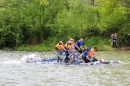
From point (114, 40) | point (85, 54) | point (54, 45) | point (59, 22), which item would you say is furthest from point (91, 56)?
point (59, 22)

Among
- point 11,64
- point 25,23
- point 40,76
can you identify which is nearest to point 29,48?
point 25,23

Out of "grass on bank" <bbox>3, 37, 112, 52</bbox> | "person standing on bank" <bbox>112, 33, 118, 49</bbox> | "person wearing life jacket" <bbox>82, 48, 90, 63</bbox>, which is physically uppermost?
"person wearing life jacket" <bbox>82, 48, 90, 63</bbox>

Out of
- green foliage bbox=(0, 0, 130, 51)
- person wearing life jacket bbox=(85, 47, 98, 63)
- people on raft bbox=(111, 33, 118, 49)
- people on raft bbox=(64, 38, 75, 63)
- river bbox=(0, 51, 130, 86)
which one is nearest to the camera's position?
river bbox=(0, 51, 130, 86)

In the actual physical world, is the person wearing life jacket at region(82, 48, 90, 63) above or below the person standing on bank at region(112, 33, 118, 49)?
above

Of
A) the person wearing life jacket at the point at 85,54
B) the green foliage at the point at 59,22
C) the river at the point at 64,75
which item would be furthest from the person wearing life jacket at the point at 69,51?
the green foliage at the point at 59,22

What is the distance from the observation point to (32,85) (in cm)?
1736

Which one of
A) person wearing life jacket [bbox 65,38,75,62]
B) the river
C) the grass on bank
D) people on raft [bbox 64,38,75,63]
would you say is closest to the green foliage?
the grass on bank

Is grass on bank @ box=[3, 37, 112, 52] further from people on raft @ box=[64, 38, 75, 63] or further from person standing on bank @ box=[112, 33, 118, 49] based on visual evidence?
people on raft @ box=[64, 38, 75, 63]

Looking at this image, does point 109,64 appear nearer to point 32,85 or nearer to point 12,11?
point 32,85

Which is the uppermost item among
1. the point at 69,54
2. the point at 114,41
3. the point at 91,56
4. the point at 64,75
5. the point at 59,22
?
the point at 59,22

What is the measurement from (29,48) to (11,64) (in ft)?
61.0

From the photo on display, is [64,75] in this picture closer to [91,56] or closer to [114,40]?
[91,56]

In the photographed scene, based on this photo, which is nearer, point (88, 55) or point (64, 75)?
point (64, 75)

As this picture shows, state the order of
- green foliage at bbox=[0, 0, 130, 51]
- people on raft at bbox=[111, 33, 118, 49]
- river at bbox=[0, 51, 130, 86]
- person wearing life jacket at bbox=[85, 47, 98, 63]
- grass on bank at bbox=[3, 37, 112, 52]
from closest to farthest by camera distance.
→ 1. river at bbox=[0, 51, 130, 86]
2. person wearing life jacket at bbox=[85, 47, 98, 63]
3. people on raft at bbox=[111, 33, 118, 49]
4. grass on bank at bbox=[3, 37, 112, 52]
5. green foliage at bbox=[0, 0, 130, 51]
